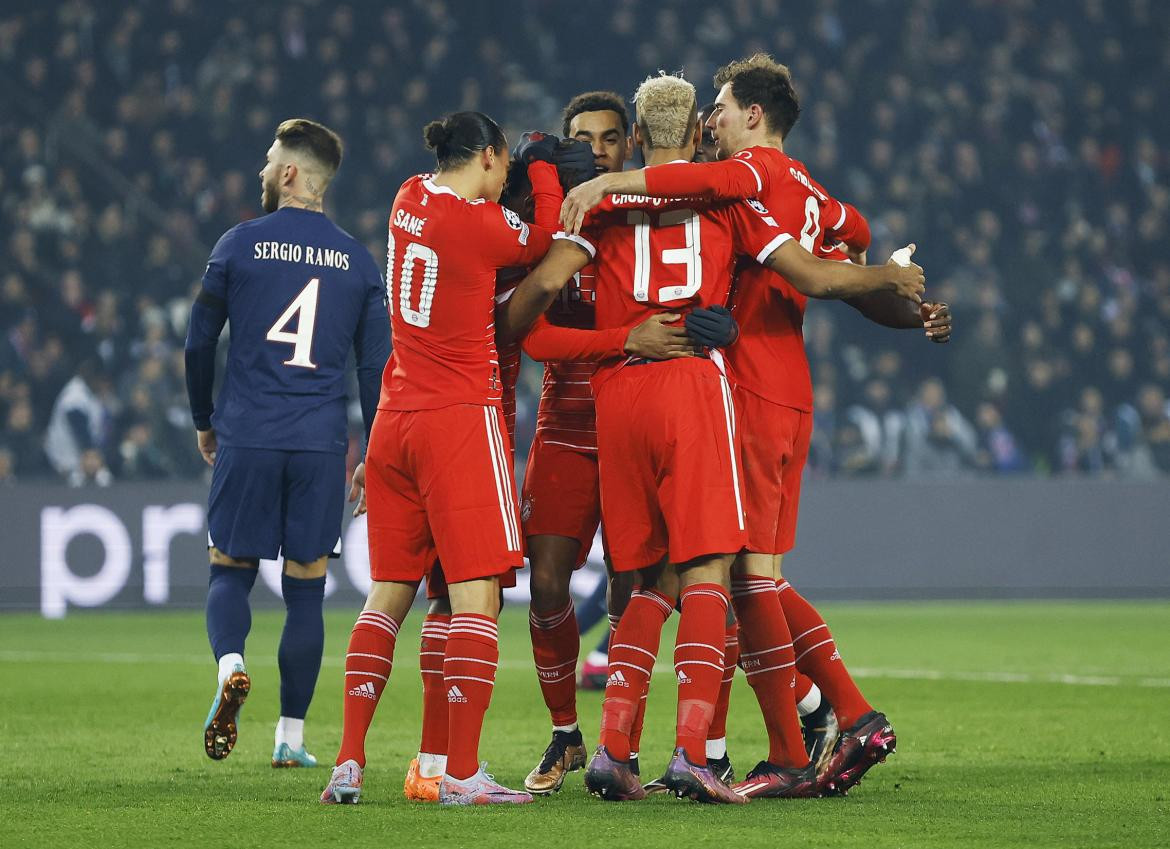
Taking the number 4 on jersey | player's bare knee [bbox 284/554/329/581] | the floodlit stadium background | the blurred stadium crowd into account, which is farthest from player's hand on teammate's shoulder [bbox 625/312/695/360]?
the blurred stadium crowd

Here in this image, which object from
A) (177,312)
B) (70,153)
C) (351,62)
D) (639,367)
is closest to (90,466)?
(177,312)

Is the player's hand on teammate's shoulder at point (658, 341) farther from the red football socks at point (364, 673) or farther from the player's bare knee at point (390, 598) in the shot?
the red football socks at point (364, 673)

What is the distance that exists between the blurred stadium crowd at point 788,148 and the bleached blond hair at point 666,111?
9454 millimetres

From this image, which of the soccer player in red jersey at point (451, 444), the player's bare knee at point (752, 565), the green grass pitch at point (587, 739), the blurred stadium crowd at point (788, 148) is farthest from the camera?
the blurred stadium crowd at point (788, 148)

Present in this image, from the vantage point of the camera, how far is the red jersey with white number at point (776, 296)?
5.04 m

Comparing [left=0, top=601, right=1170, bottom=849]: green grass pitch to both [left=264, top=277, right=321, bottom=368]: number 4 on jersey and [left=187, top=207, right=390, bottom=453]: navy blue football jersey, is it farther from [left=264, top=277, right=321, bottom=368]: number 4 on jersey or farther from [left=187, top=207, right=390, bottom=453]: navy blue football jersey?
[left=264, top=277, right=321, bottom=368]: number 4 on jersey

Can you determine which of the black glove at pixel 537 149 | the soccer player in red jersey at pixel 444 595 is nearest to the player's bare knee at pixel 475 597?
the soccer player in red jersey at pixel 444 595

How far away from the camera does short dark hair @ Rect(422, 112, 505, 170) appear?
4840 millimetres

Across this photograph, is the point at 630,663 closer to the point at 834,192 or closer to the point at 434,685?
the point at 434,685

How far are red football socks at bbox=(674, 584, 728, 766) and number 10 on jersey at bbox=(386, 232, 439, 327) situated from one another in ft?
3.68

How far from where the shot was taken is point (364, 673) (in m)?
4.79

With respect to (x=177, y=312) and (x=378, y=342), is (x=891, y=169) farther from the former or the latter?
(x=378, y=342)

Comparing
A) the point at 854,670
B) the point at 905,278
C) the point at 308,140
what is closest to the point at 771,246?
the point at 905,278

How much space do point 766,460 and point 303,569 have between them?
176cm
